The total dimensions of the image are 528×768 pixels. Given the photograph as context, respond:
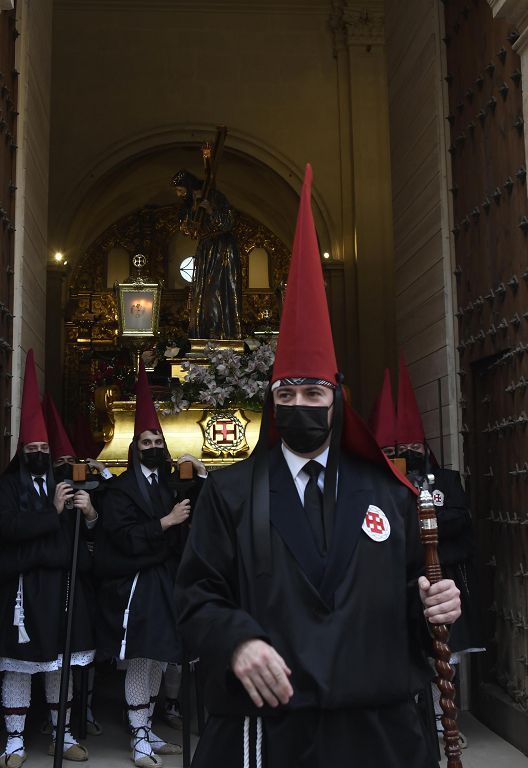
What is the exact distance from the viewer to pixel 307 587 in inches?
89.2

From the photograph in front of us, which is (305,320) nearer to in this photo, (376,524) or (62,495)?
(376,524)

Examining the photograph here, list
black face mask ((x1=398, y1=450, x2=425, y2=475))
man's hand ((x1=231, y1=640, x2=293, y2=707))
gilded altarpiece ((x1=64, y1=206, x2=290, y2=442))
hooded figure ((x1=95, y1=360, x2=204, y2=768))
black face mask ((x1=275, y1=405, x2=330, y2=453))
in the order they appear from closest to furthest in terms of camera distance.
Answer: man's hand ((x1=231, y1=640, x2=293, y2=707)) < black face mask ((x1=275, y1=405, x2=330, y2=453)) < hooded figure ((x1=95, y1=360, x2=204, y2=768)) < black face mask ((x1=398, y1=450, x2=425, y2=475)) < gilded altarpiece ((x1=64, y1=206, x2=290, y2=442))

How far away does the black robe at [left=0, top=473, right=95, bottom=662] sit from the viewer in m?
5.02

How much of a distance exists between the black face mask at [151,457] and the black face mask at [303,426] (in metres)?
3.11

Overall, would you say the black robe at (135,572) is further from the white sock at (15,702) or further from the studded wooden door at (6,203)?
the studded wooden door at (6,203)

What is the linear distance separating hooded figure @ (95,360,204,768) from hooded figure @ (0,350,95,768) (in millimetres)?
146

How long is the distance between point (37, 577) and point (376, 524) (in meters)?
3.30

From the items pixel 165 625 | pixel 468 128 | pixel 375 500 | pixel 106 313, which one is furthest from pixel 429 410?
pixel 106 313

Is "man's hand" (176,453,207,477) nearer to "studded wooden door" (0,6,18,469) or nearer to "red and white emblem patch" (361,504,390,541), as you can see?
"studded wooden door" (0,6,18,469)

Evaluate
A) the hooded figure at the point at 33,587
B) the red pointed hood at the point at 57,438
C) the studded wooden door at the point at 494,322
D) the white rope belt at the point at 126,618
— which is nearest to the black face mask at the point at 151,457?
the hooded figure at the point at 33,587

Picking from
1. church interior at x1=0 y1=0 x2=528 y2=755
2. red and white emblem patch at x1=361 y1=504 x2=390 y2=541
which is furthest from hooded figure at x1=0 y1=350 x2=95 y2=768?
red and white emblem patch at x1=361 y1=504 x2=390 y2=541

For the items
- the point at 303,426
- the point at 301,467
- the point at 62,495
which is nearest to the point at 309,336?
the point at 303,426

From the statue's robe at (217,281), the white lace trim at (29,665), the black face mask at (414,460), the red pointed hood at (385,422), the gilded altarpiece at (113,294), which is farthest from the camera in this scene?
the gilded altarpiece at (113,294)

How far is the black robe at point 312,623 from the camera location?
219cm
